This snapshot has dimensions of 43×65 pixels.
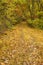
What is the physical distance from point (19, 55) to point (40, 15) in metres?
12.3

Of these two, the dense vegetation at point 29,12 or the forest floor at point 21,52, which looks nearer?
the forest floor at point 21,52

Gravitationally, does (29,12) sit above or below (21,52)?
below

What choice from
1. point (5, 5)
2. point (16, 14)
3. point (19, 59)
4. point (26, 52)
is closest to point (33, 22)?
point (16, 14)

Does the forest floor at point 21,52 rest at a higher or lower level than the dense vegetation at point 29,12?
higher

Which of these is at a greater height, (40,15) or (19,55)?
(19,55)

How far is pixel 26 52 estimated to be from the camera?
42.6 ft

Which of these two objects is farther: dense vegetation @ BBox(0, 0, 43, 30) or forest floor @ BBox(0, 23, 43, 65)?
dense vegetation @ BBox(0, 0, 43, 30)

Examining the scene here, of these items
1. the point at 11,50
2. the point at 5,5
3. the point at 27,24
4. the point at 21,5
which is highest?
the point at 5,5

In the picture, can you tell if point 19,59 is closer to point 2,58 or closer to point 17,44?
point 2,58

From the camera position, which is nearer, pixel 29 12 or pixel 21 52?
pixel 21 52

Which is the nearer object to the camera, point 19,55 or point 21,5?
point 19,55

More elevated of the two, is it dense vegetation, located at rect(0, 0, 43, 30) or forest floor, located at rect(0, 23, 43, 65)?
forest floor, located at rect(0, 23, 43, 65)

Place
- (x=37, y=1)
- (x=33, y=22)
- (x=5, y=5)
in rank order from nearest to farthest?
(x=5, y=5) < (x=33, y=22) < (x=37, y=1)

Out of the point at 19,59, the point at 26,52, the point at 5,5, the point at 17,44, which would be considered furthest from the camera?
the point at 5,5
